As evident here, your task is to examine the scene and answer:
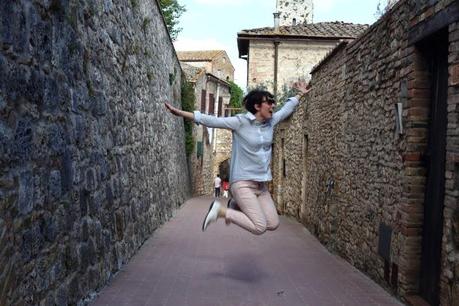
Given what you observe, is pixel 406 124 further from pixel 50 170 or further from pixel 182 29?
pixel 182 29

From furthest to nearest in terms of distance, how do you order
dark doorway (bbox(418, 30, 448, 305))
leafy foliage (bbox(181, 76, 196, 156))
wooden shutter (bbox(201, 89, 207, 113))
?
wooden shutter (bbox(201, 89, 207, 113)), leafy foliage (bbox(181, 76, 196, 156)), dark doorway (bbox(418, 30, 448, 305))

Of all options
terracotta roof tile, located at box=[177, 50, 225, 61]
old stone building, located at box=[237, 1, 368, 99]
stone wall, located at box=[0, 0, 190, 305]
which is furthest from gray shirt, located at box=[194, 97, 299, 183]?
terracotta roof tile, located at box=[177, 50, 225, 61]

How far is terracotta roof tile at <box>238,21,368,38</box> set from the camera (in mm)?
22320

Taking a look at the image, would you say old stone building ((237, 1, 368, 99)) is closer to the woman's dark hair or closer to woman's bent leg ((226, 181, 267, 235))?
the woman's dark hair

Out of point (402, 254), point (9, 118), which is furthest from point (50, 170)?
point (402, 254)

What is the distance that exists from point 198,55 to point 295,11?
31.5ft

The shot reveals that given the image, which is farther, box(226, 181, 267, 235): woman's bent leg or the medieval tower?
the medieval tower

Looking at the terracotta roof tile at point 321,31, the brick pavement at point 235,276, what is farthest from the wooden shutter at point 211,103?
the brick pavement at point 235,276

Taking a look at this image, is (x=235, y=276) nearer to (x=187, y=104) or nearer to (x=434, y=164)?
(x=434, y=164)

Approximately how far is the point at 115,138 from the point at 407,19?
11.0 ft

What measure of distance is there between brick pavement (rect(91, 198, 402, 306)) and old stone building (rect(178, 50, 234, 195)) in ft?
44.7

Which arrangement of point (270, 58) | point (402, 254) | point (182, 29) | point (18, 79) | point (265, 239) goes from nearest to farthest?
1. point (18, 79)
2. point (402, 254)
3. point (265, 239)
4. point (270, 58)
5. point (182, 29)

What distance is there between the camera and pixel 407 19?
550 cm

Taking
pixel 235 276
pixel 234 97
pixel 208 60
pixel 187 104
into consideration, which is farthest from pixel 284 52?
→ pixel 208 60
